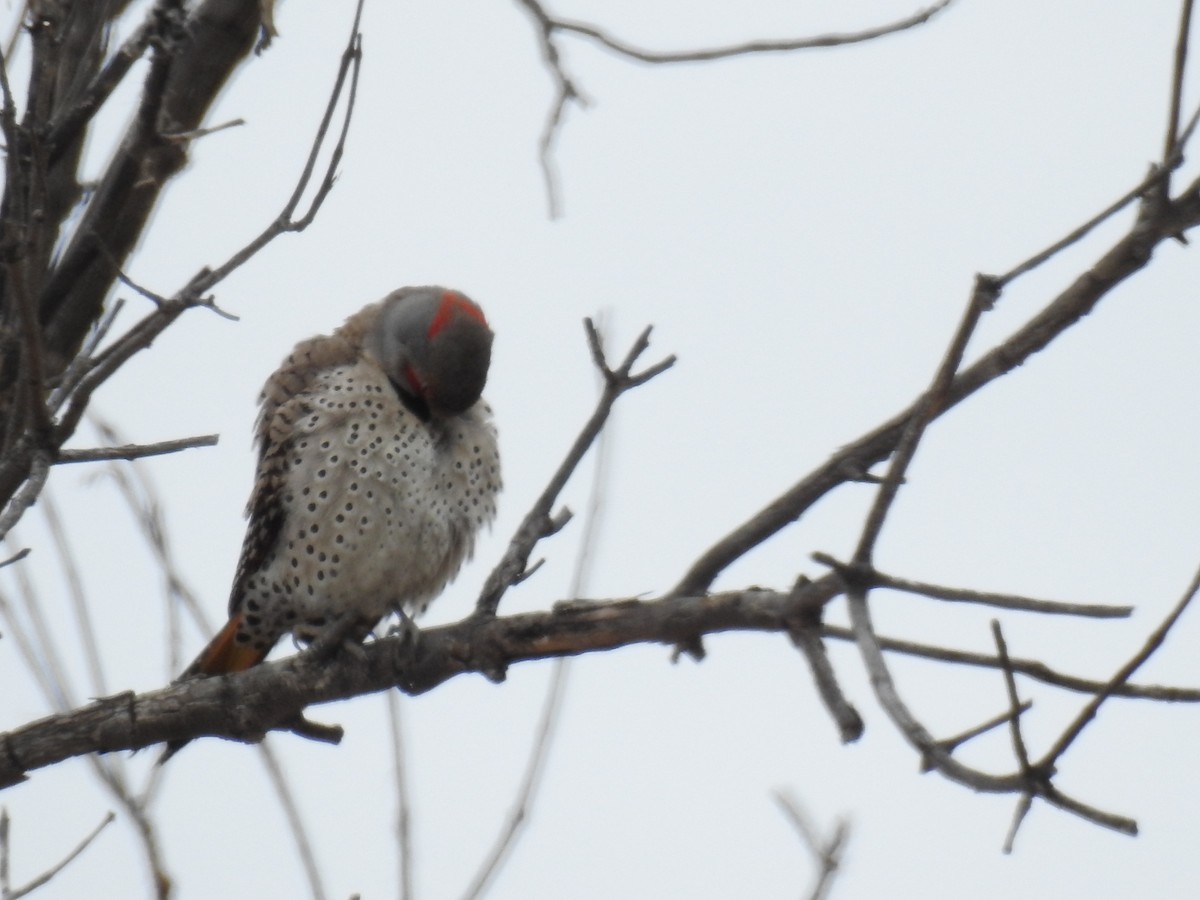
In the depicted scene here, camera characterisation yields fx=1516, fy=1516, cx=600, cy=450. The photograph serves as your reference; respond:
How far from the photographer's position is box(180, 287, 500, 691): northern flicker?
506 centimetres

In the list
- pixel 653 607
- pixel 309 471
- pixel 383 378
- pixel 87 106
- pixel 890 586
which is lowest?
pixel 890 586

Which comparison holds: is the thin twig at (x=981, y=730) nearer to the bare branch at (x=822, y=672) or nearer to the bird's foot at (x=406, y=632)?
the bare branch at (x=822, y=672)

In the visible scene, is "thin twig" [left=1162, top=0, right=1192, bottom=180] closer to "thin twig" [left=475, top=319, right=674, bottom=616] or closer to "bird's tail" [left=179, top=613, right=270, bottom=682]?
"thin twig" [left=475, top=319, right=674, bottom=616]

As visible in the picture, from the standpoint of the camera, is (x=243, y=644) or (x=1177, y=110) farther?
(x=243, y=644)

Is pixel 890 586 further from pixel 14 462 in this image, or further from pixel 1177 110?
pixel 14 462

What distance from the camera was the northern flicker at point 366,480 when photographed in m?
5.06

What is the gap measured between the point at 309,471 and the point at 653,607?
248cm

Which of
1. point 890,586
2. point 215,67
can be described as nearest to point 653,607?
point 890,586

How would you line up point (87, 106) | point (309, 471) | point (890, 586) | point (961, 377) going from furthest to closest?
1. point (309, 471)
2. point (87, 106)
3. point (961, 377)
4. point (890, 586)

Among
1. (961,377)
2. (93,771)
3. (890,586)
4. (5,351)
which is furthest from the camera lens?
(93,771)

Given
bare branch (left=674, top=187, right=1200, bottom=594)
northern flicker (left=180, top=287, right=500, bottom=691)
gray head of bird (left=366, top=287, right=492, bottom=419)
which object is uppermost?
gray head of bird (left=366, top=287, right=492, bottom=419)

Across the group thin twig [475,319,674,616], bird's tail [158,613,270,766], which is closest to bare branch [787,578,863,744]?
thin twig [475,319,674,616]

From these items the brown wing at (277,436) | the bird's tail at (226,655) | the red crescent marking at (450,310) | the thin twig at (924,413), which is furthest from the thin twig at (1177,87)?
the bird's tail at (226,655)

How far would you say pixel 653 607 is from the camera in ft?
9.59
